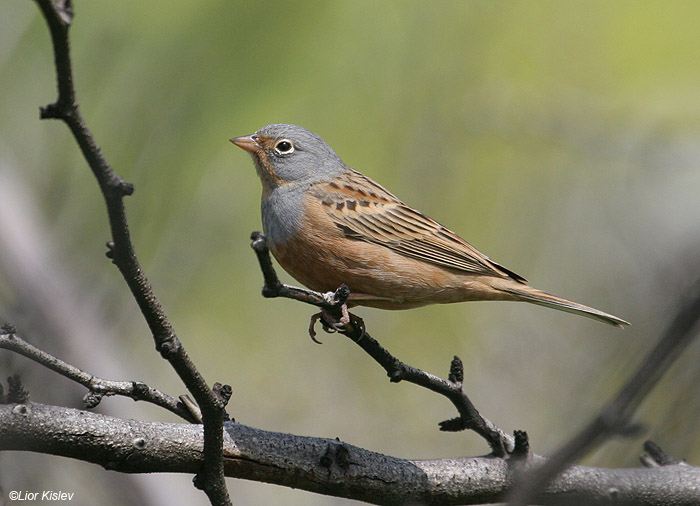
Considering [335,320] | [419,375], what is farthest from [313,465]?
[335,320]

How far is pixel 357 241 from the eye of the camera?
5625 mm

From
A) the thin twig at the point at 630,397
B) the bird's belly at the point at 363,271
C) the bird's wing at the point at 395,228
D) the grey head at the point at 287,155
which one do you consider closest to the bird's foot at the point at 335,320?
the bird's belly at the point at 363,271

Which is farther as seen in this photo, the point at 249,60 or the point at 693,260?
the point at 249,60

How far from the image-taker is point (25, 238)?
19.9 ft

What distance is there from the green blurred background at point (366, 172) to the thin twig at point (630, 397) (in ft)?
8.23

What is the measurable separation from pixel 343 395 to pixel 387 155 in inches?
103

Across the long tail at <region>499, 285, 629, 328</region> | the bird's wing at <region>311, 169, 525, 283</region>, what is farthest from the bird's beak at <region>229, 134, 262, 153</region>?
the long tail at <region>499, 285, 629, 328</region>

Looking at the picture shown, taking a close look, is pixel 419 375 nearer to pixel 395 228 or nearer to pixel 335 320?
pixel 335 320

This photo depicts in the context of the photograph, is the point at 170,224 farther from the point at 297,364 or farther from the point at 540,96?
the point at 540,96

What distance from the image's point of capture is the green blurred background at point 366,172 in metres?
5.81

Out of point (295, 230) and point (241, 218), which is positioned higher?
point (241, 218)

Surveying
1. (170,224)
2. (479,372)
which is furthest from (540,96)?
(170,224)

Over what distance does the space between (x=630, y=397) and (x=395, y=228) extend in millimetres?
4568

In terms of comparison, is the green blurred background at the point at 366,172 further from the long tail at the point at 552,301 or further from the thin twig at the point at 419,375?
the thin twig at the point at 419,375
